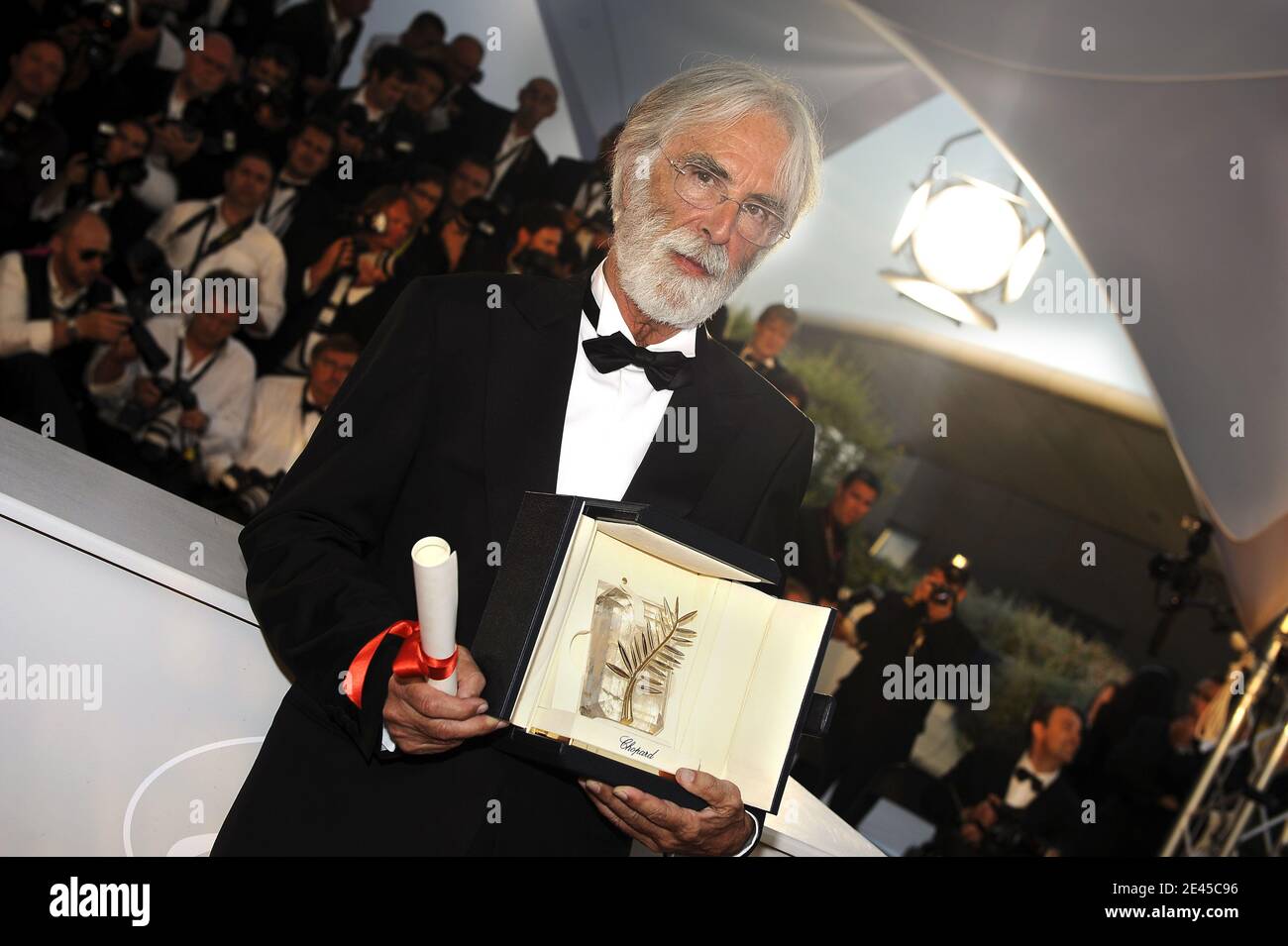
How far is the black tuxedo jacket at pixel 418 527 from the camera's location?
137cm

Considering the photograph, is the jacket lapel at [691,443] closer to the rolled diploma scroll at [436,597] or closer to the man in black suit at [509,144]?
the rolled diploma scroll at [436,597]

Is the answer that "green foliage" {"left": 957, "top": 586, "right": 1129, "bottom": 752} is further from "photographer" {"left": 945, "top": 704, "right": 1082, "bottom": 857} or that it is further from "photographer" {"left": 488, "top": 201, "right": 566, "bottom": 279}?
"photographer" {"left": 488, "top": 201, "right": 566, "bottom": 279}

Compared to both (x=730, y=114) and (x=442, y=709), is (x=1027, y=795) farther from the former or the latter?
(x=442, y=709)

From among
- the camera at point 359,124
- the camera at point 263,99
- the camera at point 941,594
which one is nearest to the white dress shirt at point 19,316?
the camera at point 263,99

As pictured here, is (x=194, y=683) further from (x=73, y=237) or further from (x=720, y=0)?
(x=720, y=0)

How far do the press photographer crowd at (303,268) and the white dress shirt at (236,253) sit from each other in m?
0.01

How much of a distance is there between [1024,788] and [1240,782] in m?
1.10

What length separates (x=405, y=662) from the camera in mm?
1206

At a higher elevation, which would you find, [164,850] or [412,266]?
[412,266]

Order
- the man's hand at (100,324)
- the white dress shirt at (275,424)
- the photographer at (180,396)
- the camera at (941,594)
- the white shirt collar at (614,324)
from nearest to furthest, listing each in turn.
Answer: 1. the white shirt collar at (614,324)
2. the man's hand at (100,324)
3. the photographer at (180,396)
4. the white dress shirt at (275,424)
5. the camera at (941,594)

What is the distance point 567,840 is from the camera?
5.04ft

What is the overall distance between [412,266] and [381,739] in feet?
14.6
